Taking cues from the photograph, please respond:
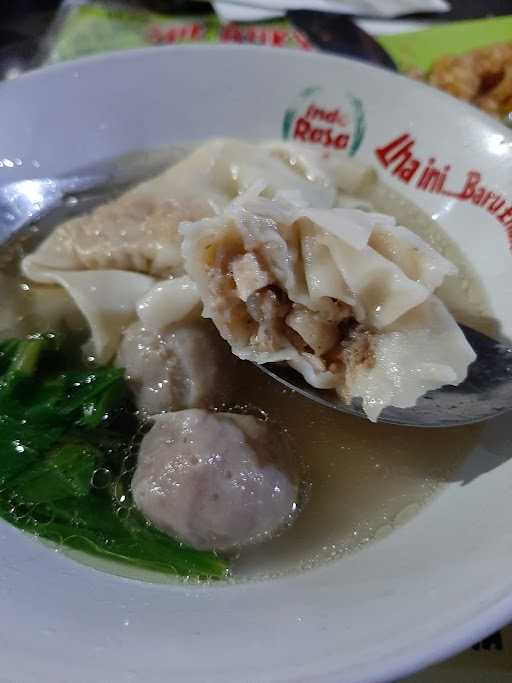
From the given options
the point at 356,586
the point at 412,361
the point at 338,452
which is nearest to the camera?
the point at 356,586

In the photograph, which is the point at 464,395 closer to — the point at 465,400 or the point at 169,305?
the point at 465,400

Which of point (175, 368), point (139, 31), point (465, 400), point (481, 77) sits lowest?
point (175, 368)

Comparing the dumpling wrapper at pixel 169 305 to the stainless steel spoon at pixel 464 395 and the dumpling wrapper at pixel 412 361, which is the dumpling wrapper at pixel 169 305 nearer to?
the stainless steel spoon at pixel 464 395

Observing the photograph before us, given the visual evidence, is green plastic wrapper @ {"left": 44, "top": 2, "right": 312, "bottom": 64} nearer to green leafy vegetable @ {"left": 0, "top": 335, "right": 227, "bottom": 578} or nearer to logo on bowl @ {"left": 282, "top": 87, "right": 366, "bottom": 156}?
logo on bowl @ {"left": 282, "top": 87, "right": 366, "bottom": 156}

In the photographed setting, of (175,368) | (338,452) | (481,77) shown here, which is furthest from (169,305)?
(481,77)

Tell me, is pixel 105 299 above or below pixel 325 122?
below

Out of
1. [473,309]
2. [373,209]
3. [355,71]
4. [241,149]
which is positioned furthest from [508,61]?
[473,309]

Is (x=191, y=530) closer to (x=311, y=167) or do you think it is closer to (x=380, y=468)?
(x=380, y=468)
